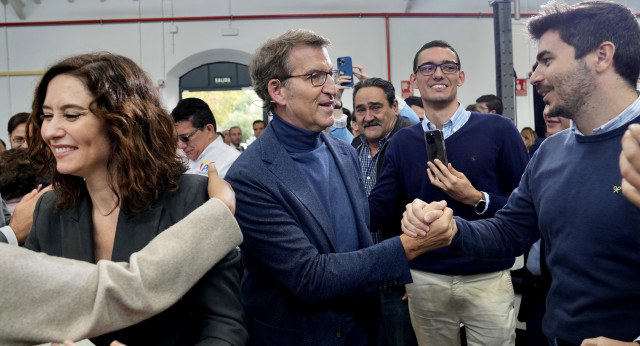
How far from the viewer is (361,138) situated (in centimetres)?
381

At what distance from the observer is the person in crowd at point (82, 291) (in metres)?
1.23

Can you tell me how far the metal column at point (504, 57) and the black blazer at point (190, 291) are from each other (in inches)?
249

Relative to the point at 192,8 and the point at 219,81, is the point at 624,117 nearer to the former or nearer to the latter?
the point at 192,8

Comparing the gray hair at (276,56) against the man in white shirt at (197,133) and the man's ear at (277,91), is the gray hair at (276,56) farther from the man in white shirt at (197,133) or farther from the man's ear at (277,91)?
the man in white shirt at (197,133)

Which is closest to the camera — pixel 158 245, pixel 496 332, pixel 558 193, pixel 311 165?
pixel 158 245

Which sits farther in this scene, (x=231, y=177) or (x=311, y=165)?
(x=311, y=165)

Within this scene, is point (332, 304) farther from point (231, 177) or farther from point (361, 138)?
point (361, 138)

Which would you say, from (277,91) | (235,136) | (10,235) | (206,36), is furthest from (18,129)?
(235,136)

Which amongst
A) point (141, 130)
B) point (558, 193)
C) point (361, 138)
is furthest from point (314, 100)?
point (361, 138)

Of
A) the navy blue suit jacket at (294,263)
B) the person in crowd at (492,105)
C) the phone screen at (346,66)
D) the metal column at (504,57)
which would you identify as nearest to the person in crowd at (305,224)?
the navy blue suit jacket at (294,263)

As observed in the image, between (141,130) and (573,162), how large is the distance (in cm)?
136

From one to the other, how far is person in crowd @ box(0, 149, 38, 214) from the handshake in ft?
7.22

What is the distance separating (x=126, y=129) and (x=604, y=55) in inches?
60.6

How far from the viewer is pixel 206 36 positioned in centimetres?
1032
